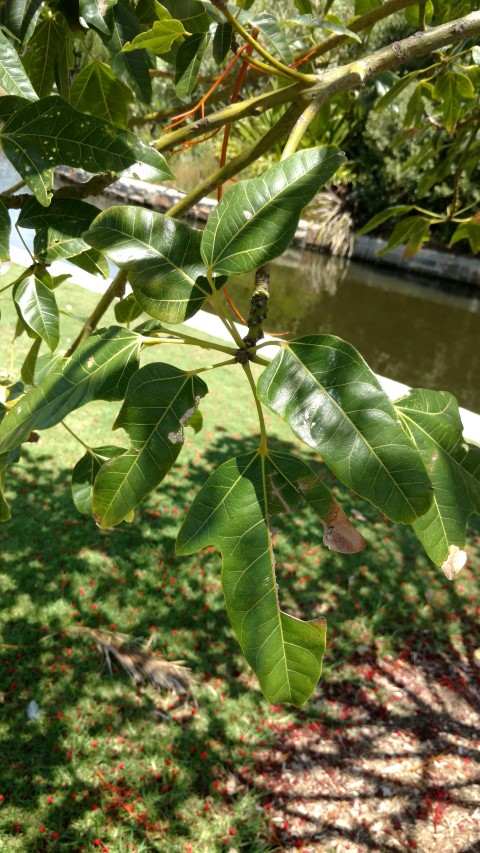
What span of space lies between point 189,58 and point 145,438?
789 millimetres

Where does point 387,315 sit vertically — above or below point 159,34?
below

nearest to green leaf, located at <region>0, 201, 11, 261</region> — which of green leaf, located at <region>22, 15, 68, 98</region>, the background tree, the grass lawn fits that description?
the background tree

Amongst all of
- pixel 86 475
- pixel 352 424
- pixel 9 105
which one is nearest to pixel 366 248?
pixel 86 475

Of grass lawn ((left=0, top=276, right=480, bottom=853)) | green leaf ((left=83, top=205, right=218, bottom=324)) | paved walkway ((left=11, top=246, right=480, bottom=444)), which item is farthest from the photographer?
paved walkway ((left=11, top=246, right=480, bottom=444))

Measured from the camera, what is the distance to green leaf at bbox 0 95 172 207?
0.80m

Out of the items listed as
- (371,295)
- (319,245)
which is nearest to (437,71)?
(371,295)

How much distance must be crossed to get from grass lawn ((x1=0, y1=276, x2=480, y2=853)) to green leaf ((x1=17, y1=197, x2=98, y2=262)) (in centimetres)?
207

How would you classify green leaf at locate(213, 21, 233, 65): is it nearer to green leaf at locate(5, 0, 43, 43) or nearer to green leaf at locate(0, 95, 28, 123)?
green leaf at locate(5, 0, 43, 43)

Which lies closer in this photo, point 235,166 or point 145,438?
point 145,438

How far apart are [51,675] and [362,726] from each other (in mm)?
1374

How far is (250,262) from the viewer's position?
0.68m

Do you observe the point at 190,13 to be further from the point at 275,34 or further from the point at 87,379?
the point at 87,379

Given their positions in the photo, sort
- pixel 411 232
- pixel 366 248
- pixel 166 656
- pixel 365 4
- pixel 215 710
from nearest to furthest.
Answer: pixel 365 4 → pixel 411 232 → pixel 215 710 → pixel 166 656 → pixel 366 248

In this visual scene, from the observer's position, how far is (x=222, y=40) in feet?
3.58
